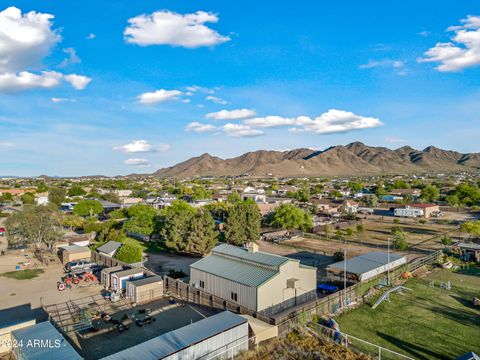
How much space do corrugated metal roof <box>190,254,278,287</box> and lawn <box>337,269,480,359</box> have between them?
257 inches

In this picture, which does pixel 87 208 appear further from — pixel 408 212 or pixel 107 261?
pixel 408 212

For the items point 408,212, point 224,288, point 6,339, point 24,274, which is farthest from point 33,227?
point 408,212

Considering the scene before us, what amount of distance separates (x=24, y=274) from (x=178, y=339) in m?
28.5

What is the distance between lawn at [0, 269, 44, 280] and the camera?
36.6 metres

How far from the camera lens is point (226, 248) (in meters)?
32.5

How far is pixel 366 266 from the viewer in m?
34.7

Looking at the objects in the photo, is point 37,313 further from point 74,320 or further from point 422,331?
point 422,331

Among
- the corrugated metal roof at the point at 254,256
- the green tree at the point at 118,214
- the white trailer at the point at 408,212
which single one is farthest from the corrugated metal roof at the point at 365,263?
the green tree at the point at 118,214

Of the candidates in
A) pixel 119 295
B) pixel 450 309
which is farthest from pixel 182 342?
pixel 450 309

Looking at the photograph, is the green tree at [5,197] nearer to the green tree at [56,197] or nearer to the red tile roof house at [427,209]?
the green tree at [56,197]

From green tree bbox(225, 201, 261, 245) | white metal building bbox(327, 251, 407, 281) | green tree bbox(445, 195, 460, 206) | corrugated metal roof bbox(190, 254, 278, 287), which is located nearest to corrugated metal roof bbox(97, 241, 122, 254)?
green tree bbox(225, 201, 261, 245)

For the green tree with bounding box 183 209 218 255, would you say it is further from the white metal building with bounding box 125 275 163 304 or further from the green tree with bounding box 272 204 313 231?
the green tree with bounding box 272 204 313 231

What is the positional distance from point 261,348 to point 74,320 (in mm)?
14225

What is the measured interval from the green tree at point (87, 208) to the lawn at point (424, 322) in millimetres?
67643
